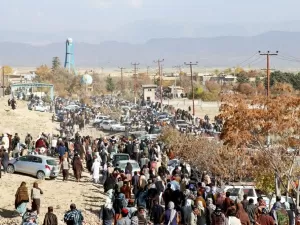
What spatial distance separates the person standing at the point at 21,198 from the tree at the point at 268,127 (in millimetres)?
8771

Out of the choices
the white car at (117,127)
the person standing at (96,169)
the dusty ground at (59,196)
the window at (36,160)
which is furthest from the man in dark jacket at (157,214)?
the white car at (117,127)

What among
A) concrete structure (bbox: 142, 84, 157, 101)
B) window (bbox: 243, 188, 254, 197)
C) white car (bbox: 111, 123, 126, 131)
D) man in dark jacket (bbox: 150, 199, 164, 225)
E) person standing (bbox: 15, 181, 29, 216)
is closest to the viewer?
man in dark jacket (bbox: 150, 199, 164, 225)

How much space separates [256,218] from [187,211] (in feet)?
5.71

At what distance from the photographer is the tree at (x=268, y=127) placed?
77.0 feet

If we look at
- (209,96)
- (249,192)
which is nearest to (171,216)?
(249,192)

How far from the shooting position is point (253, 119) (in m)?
24.3

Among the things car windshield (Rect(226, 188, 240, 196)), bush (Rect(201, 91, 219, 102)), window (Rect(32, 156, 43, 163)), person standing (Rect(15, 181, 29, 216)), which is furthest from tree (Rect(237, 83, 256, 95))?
person standing (Rect(15, 181, 29, 216))

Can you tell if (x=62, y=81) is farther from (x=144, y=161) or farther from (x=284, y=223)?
(x=284, y=223)

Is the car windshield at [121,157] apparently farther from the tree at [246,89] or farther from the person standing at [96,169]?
the tree at [246,89]

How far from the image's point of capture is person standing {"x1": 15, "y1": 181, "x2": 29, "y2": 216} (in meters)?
18.5

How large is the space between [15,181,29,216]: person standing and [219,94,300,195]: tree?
8.77 meters

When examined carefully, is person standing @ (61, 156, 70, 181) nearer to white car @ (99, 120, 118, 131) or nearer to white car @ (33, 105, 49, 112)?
white car @ (99, 120, 118, 131)

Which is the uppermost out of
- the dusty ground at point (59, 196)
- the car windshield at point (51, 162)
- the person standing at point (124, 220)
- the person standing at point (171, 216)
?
the person standing at point (124, 220)

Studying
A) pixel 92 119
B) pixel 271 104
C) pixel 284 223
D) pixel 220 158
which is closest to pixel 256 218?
pixel 284 223
